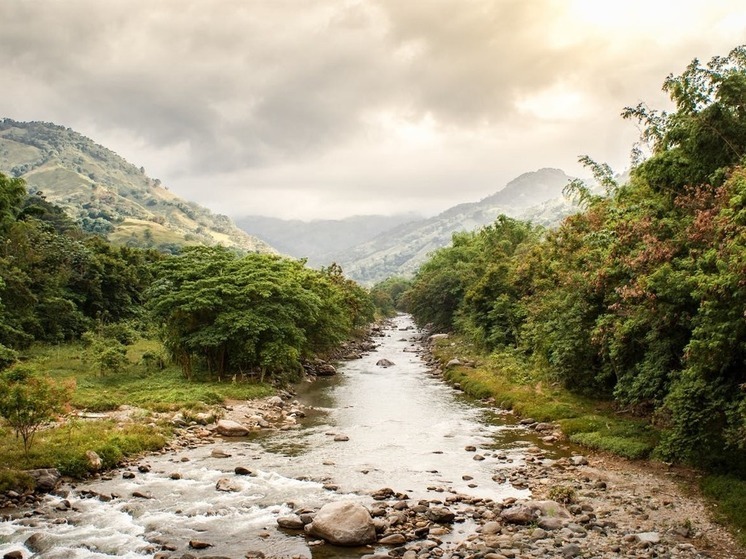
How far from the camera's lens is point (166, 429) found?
94.9ft

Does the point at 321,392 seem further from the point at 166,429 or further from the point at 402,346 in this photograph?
the point at 402,346

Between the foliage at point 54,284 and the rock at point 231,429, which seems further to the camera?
the foliage at point 54,284

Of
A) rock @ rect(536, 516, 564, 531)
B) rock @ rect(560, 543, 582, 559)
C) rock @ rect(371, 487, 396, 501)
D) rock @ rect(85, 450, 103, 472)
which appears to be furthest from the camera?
rock @ rect(85, 450, 103, 472)

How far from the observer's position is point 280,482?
72.6ft

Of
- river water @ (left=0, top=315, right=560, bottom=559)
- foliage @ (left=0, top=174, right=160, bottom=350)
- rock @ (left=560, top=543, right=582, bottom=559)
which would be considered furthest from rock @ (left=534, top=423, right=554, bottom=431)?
foliage @ (left=0, top=174, right=160, bottom=350)

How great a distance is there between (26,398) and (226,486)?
7867 millimetres

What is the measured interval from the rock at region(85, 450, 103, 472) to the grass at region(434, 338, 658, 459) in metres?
21.8

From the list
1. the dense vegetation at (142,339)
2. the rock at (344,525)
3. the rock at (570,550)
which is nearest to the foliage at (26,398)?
the dense vegetation at (142,339)

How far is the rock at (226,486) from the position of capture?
21047 millimetres

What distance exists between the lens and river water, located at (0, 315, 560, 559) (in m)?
16.4

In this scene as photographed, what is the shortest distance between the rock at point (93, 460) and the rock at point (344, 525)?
10423 mm

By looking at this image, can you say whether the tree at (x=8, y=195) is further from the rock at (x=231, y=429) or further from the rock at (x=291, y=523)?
the rock at (x=291, y=523)

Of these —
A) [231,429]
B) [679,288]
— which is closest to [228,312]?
[231,429]

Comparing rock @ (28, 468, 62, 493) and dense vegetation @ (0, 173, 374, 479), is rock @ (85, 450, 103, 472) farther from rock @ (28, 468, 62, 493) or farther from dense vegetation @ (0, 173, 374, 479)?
rock @ (28, 468, 62, 493)
